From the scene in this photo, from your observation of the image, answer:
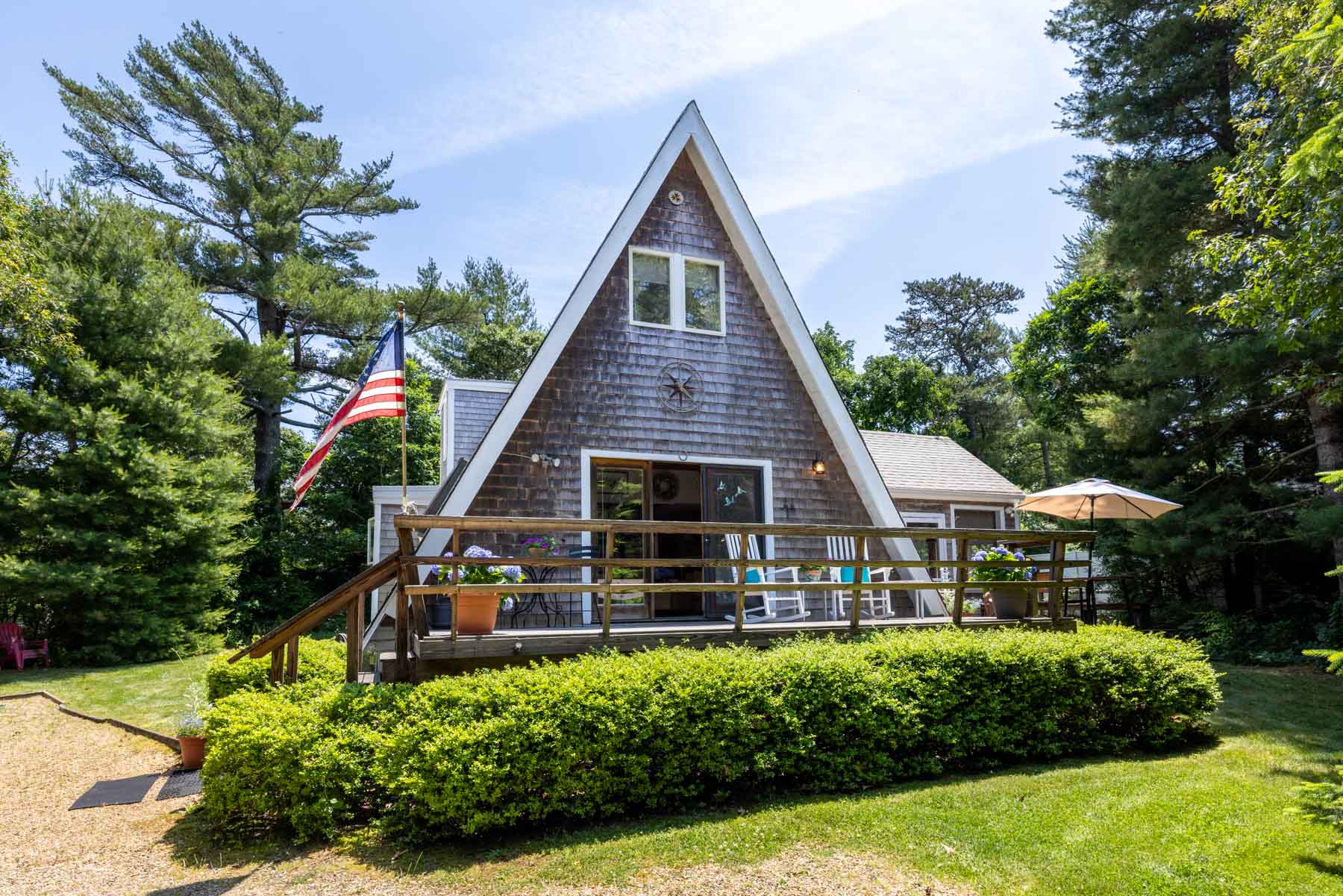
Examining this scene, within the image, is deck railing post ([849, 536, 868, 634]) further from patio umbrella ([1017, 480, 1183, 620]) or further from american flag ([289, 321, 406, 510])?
american flag ([289, 321, 406, 510])

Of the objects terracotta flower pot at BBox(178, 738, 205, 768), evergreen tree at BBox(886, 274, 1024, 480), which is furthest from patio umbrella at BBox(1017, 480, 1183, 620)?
evergreen tree at BBox(886, 274, 1024, 480)

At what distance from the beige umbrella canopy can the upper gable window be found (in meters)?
5.22

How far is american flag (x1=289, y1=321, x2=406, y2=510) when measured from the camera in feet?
23.4

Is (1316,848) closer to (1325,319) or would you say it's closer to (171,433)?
(1325,319)

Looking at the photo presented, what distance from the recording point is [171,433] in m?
14.9

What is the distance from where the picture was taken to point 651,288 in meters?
9.92

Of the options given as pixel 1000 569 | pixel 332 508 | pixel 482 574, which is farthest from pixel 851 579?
pixel 332 508

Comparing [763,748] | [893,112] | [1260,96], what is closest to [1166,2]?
[1260,96]

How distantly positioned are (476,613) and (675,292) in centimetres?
525

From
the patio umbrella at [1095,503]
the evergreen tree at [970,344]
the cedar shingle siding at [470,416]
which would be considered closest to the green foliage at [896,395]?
the evergreen tree at [970,344]

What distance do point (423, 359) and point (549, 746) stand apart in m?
29.0

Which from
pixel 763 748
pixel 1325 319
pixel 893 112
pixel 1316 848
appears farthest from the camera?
pixel 893 112

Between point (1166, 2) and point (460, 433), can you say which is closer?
point (460, 433)

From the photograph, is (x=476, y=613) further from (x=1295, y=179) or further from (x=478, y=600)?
(x=1295, y=179)
